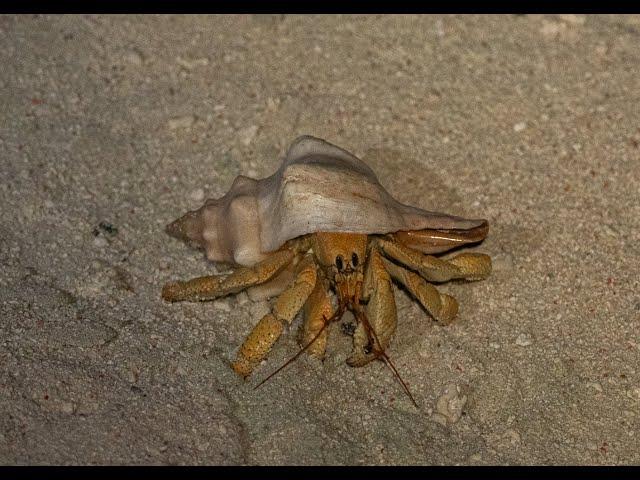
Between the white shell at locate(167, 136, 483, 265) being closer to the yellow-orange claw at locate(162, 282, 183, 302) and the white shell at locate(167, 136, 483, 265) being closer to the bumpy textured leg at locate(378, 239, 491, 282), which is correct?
the bumpy textured leg at locate(378, 239, 491, 282)

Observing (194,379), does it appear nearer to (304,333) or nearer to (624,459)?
(304,333)

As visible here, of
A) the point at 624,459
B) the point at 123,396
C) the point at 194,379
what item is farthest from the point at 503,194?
the point at 123,396

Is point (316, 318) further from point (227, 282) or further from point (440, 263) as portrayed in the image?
point (440, 263)

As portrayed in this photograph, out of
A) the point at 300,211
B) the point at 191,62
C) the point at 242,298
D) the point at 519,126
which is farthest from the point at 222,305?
the point at 519,126

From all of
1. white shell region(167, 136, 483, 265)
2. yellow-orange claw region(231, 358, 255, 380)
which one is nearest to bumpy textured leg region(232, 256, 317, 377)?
yellow-orange claw region(231, 358, 255, 380)

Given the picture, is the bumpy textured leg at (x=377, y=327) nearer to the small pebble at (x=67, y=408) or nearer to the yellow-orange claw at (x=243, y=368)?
the yellow-orange claw at (x=243, y=368)

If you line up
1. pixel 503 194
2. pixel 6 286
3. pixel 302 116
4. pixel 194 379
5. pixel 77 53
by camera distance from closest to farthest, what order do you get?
pixel 194 379
pixel 6 286
pixel 503 194
pixel 302 116
pixel 77 53

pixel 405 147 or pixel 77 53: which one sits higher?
pixel 77 53
